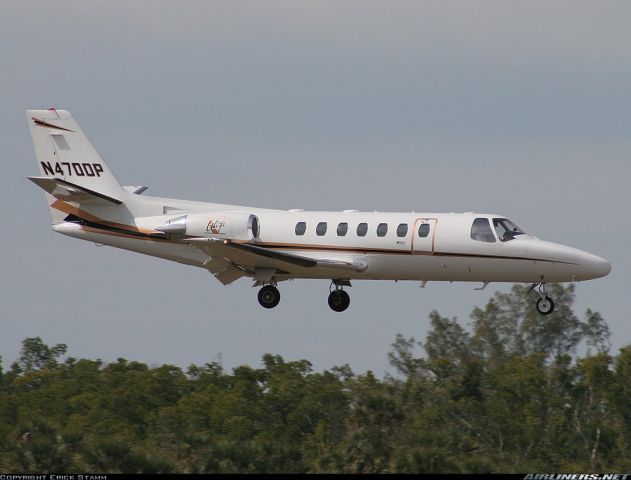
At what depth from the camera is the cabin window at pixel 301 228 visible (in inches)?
1479

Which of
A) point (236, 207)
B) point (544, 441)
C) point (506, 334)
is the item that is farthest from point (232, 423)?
point (506, 334)

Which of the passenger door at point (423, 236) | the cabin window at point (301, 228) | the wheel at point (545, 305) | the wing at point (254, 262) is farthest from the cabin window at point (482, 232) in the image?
the cabin window at point (301, 228)

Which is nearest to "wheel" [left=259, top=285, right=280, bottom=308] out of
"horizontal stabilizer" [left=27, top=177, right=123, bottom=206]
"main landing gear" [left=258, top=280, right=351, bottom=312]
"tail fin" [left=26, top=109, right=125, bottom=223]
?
"main landing gear" [left=258, top=280, right=351, bottom=312]

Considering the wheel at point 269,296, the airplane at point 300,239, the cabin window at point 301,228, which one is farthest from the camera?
the wheel at point 269,296

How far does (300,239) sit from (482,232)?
4.94 metres

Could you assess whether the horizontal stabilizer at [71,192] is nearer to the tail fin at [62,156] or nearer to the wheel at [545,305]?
the tail fin at [62,156]

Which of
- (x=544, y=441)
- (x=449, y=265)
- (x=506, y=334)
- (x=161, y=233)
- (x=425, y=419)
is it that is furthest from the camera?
(x=506, y=334)

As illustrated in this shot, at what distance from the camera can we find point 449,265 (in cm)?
3631

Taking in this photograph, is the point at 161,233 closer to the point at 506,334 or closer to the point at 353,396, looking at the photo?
the point at 353,396

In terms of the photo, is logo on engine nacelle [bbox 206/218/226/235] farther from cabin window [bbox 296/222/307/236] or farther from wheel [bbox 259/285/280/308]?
wheel [bbox 259/285/280/308]

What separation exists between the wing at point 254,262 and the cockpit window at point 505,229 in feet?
12.0

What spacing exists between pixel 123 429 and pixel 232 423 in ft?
17.7

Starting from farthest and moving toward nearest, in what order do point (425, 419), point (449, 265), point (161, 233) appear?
point (425, 419), point (161, 233), point (449, 265)

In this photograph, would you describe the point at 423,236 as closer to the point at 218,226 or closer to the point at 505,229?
the point at 505,229
